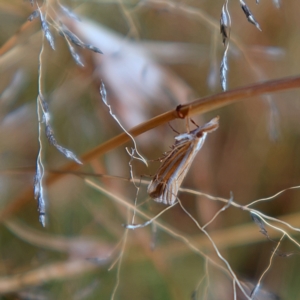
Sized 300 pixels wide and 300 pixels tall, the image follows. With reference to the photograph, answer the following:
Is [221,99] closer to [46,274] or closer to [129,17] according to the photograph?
[129,17]

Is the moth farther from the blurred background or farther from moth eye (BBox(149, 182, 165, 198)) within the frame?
the blurred background

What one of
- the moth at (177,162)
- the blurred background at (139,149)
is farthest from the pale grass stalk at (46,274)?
the moth at (177,162)

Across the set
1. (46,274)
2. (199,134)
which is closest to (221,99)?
(199,134)

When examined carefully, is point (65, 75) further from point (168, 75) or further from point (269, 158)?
point (269, 158)

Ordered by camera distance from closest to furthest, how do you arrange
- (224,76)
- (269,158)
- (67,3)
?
(224,76) → (67,3) → (269,158)

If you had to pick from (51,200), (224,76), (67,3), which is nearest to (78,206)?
(51,200)

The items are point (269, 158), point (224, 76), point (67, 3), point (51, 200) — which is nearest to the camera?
point (224, 76)

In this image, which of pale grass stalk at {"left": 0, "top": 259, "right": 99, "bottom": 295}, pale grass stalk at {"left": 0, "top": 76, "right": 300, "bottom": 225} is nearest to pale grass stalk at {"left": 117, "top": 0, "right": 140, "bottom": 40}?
pale grass stalk at {"left": 0, "top": 76, "right": 300, "bottom": 225}

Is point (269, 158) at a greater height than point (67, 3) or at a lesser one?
lesser
